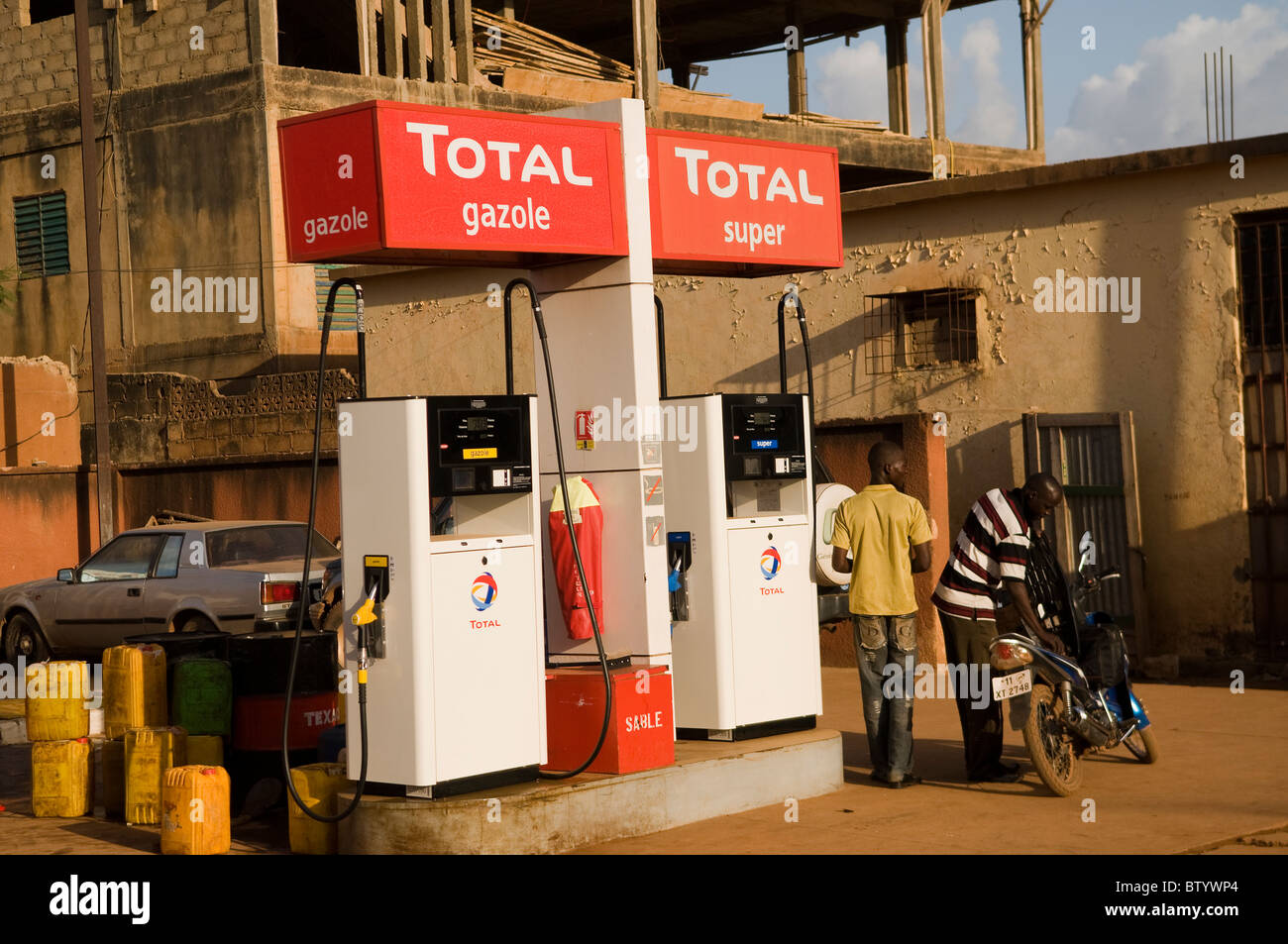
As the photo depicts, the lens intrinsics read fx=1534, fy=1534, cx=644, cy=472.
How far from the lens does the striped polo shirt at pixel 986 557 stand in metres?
8.89

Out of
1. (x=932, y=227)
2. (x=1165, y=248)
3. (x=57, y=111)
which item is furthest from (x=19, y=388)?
(x=1165, y=248)

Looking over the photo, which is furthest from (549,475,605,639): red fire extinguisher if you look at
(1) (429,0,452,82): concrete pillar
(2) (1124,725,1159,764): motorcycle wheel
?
(1) (429,0,452,82): concrete pillar

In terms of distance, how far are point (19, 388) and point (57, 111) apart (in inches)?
207

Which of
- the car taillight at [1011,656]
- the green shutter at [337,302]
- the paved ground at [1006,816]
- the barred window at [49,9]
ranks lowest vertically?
the paved ground at [1006,816]

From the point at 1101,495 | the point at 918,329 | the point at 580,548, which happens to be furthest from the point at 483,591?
the point at 918,329

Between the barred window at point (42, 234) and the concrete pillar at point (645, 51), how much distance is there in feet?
32.6

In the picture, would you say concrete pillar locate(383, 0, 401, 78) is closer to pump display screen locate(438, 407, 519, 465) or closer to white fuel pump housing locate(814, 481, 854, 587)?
Answer: white fuel pump housing locate(814, 481, 854, 587)

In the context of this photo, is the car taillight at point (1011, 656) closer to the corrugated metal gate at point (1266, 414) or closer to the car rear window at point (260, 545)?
the corrugated metal gate at point (1266, 414)

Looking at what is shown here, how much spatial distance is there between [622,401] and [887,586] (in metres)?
1.97

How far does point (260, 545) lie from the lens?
1534 cm

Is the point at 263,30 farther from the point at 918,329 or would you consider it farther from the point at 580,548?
the point at 580,548

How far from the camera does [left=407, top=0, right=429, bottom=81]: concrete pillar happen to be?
2508 cm

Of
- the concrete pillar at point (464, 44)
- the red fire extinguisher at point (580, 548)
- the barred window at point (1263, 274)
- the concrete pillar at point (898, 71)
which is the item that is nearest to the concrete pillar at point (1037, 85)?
the concrete pillar at point (898, 71)

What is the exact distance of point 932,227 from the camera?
14797mm
